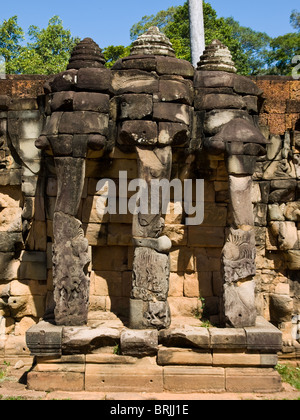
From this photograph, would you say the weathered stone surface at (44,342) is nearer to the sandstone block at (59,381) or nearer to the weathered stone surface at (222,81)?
the sandstone block at (59,381)

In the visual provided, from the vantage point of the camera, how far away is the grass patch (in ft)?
27.0

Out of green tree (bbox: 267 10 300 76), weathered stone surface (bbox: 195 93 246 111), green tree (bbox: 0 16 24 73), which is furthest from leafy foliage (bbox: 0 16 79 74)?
weathered stone surface (bbox: 195 93 246 111)

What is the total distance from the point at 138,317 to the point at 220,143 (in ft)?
8.51

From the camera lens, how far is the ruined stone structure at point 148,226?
761cm

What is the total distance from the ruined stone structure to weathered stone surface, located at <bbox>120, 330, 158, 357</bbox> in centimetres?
1

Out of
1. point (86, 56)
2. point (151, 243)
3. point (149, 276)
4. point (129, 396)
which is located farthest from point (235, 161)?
point (129, 396)

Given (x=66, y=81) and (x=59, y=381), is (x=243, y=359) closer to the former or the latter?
(x=59, y=381)

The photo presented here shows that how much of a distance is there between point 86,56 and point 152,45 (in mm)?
934

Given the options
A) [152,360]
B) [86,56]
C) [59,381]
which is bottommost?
[59,381]

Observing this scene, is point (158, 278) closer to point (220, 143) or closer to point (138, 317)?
point (138, 317)

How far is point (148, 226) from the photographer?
25.7ft

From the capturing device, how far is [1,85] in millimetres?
9211

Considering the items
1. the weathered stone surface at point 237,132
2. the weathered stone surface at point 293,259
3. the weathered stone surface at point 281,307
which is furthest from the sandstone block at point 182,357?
the weathered stone surface at point 237,132

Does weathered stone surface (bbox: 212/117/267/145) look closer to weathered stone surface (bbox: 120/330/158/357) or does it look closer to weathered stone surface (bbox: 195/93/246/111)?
weathered stone surface (bbox: 195/93/246/111)
